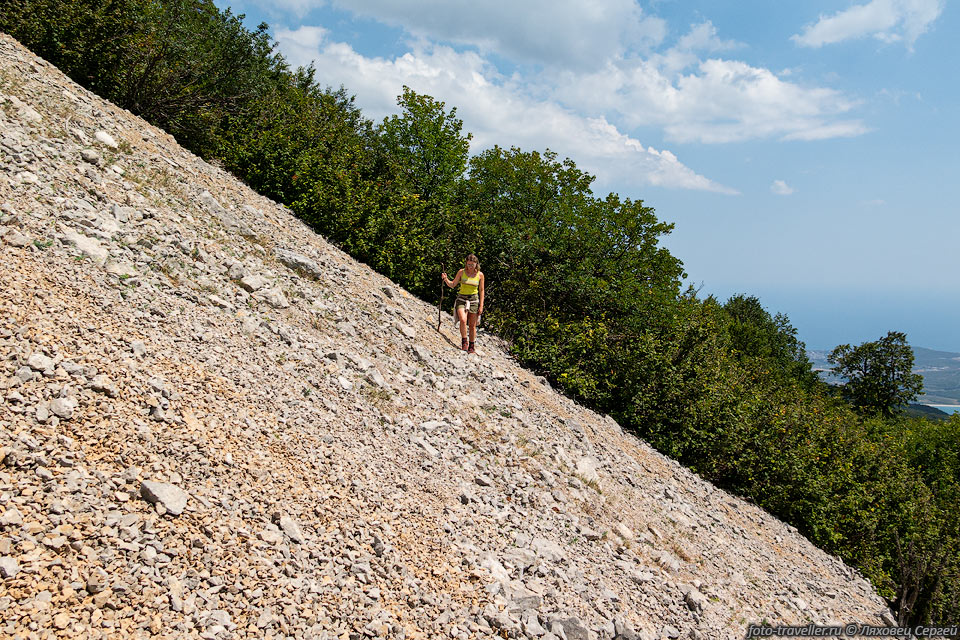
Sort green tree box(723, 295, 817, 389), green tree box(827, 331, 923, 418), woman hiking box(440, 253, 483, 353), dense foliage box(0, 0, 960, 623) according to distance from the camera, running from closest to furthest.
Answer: woman hiking box(440, 253, 483, 353) < dense foliage box(0, 0, 960, 623) < green tree box(723, 295, 817, 389) < green tree box(827, 331, 923, 418)

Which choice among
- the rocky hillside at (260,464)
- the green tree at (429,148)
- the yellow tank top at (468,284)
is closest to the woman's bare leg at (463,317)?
the yellow tank top at (468,284)

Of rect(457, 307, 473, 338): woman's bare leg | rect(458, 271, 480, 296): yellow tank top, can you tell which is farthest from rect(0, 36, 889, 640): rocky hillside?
rect(458, 271, 480, 296): yellow tank top

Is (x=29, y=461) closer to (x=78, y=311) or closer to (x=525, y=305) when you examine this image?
(x=78, y=311)

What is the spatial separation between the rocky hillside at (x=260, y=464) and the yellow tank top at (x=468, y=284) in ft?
4.58

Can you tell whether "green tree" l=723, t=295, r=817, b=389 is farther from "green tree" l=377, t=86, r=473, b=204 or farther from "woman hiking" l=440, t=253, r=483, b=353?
"woman hiking" l=440, t=253, r=483, b=353

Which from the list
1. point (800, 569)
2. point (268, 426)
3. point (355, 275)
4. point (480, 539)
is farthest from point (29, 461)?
point (800, 569)

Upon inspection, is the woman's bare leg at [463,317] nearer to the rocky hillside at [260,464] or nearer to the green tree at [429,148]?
the rocky hillside at [260,464]

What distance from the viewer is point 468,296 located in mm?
12016

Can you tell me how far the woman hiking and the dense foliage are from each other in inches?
169

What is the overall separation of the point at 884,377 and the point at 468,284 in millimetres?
52202

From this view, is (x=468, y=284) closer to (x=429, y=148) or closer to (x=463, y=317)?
(x=463, y=317)

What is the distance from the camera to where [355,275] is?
42.2 feet

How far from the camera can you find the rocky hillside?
13.3ft

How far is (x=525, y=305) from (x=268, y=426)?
1288 centimetres
